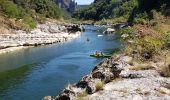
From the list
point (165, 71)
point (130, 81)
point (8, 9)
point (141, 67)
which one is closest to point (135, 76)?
point (130, 81)

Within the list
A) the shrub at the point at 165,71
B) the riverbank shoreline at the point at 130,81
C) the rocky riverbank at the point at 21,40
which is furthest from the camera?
the rocky riverbank at the point at 21,40

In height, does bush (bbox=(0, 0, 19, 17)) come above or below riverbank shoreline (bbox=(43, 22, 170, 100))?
above

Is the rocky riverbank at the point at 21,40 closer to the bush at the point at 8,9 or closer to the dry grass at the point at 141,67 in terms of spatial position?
the bush at the point at 8,9

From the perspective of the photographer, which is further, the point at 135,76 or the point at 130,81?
the point at 135,76

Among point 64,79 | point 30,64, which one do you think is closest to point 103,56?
point 30,64

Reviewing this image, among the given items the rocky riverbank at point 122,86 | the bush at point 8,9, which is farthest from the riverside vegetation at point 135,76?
the bush at point 8,9

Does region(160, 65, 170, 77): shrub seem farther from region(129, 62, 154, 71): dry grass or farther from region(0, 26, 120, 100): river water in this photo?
region(0, 26, 120, 100): river water

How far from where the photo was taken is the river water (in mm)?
41062

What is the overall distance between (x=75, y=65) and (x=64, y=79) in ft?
37.4

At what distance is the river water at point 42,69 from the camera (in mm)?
41062

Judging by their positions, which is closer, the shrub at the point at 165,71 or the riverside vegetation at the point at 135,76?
the riverside vegetation at the point at 135,76

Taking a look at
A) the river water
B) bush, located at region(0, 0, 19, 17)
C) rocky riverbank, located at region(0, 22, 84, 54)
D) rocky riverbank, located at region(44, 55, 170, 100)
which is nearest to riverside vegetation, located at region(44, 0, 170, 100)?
rocky riverbank, located at region(44, 55, 170, 100)

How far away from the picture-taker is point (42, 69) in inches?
2197

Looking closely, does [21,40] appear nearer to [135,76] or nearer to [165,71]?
[135,76]
